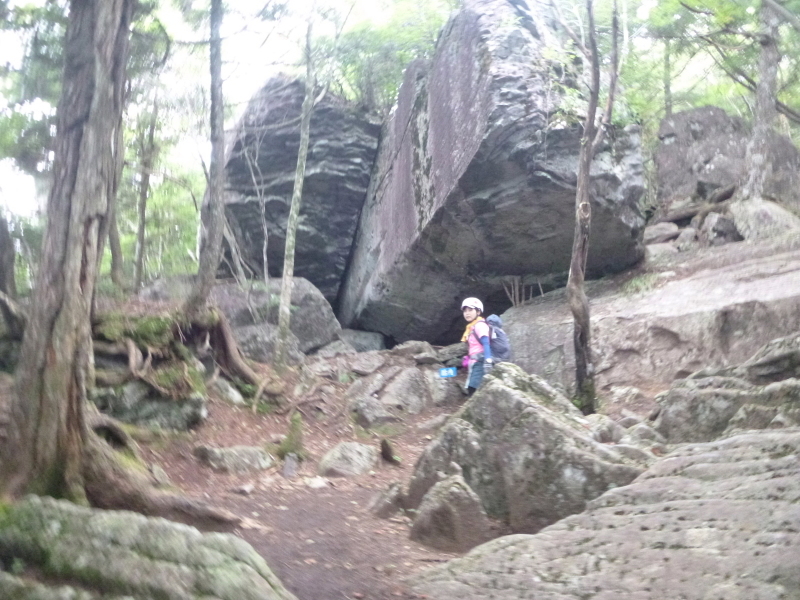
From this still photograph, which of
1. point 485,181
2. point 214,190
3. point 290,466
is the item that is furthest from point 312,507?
point 485,181

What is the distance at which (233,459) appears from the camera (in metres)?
8.22

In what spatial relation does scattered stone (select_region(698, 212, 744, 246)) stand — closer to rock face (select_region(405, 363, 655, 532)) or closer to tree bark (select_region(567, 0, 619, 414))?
tree bark (select_region(567, 0, 619, 414))

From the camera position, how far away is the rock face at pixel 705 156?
1738cm

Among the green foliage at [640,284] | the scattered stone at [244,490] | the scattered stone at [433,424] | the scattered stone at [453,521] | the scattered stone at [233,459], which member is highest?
the green foliage at [640,284]

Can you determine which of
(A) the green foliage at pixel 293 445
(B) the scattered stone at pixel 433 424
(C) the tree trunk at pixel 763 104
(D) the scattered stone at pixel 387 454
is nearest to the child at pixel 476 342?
(B) the scattered stone at pixel 433 424

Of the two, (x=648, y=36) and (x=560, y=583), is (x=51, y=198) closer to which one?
(x=560, y=583)

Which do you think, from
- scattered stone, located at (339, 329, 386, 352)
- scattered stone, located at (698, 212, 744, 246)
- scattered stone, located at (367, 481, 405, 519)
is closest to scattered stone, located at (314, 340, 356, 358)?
scattered stone, located at (339, 329, 386, 352)

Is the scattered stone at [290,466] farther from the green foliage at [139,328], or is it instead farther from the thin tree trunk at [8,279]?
the thin tree trunk at [8,279]

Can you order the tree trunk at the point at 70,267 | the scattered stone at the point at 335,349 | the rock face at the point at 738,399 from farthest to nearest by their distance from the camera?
the scattered stone at the point at 335,349
the rock face at the point at 738,399
the tree trunk at the point at 70,267

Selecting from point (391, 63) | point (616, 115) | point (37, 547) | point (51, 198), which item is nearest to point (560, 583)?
point (37, 547)

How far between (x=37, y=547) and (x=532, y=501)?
3.91m

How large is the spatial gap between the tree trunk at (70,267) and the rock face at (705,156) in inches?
633

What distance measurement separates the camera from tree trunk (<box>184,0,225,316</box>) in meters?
10.1

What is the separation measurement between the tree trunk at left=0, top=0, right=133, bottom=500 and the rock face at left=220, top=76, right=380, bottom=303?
11484 mm
